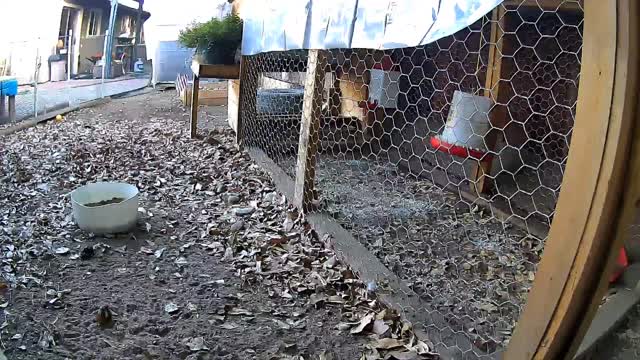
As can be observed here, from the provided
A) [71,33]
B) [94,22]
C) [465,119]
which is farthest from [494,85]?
[94,22]

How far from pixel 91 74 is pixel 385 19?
42.7 ft

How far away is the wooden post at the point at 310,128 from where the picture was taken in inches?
94.3

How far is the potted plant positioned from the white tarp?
2.64ft

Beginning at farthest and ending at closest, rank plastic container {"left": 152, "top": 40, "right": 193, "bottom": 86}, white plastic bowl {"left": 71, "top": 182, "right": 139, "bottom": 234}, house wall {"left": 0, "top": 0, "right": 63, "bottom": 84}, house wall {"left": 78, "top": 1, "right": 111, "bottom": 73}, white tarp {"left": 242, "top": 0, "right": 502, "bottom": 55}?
house wall {"left": 78, "top": 1, "right": 111, "bottom": 73} → plastic container {"left": 152, "top": 40, "right": 193, "bottom": 86} → house wall {"left": 0, "top": 0, "right": 63, "bottom": 84} → white plastic bowl {"left": 71, "top": 182, "right": 139, "bottom": 234} → white tarp {"left": 242, "top": 0, "right": 502, "bottom": 55}

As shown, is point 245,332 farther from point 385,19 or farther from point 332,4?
point 332,4

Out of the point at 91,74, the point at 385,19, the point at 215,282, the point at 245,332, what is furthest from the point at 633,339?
the point at 91,74

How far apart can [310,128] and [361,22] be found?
65 centimetres

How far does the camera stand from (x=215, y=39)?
154 inches

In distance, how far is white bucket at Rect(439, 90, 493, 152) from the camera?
2.37m

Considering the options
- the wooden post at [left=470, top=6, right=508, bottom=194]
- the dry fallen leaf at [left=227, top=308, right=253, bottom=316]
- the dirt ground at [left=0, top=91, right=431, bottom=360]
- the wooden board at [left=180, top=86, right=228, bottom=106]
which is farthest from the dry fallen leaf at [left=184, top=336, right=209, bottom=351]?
the wooden board at [left=180, top=86, right=228, bottom=106]

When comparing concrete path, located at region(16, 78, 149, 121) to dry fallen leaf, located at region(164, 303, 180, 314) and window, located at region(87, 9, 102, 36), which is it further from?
window, located at region(87, 9, 102, 36)

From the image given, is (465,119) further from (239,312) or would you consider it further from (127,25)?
(127,25)

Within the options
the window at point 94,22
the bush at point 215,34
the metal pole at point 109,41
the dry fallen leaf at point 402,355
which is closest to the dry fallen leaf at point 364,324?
the dry fallen leaf at point 402,355

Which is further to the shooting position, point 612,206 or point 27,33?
point 27,33
